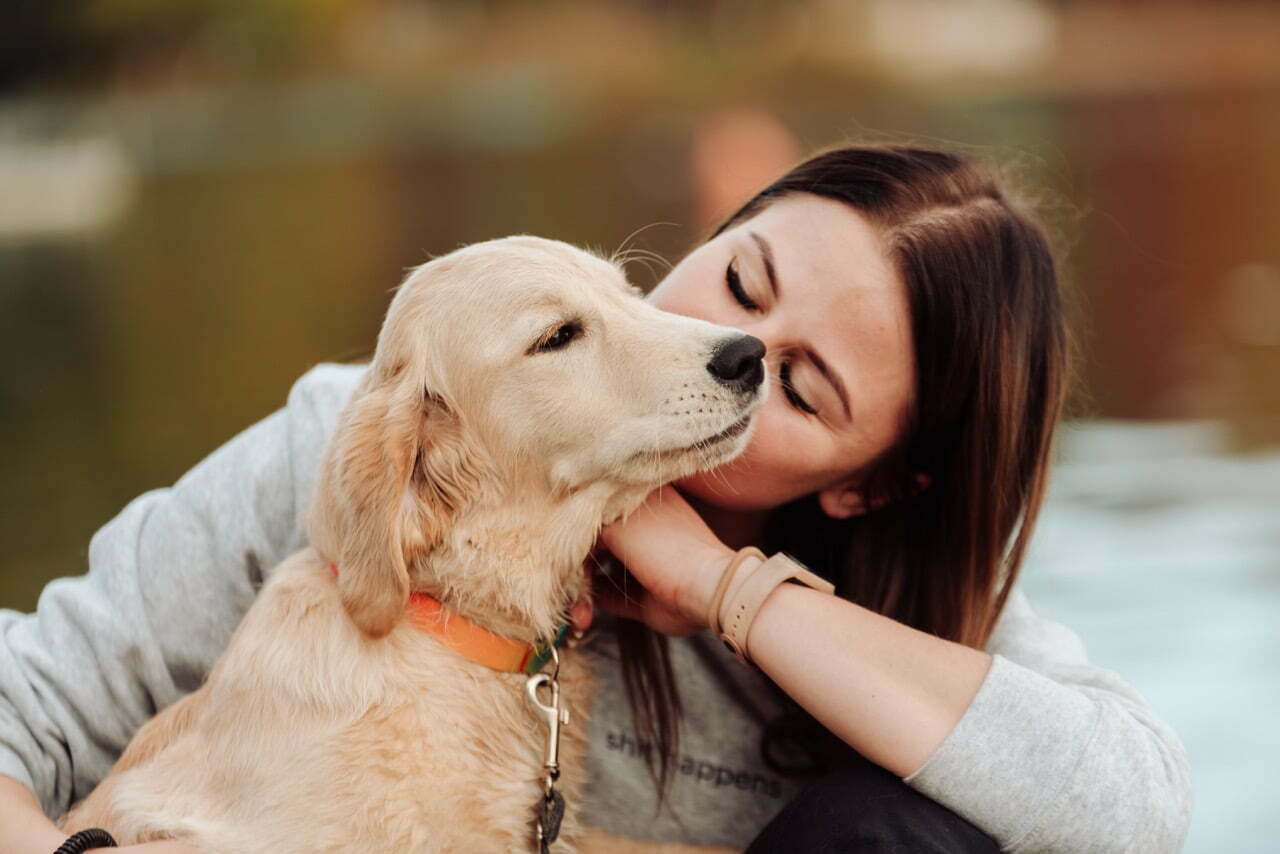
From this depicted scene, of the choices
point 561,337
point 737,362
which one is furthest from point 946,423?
point 561,337

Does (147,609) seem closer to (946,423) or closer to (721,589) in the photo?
(721,589)

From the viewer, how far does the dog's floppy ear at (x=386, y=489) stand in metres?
2.42

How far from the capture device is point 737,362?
2531 mm

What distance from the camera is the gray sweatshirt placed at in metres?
2.53

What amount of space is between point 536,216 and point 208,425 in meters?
6.66

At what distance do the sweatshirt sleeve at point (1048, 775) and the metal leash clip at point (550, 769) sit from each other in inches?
24.4

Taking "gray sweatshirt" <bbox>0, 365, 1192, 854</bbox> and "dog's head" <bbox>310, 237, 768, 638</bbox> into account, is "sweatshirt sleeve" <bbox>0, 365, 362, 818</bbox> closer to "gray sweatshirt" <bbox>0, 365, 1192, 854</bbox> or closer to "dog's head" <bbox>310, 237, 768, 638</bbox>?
"gray sweatshirt" <bbox>0, 365, 1192, 854</bbox>

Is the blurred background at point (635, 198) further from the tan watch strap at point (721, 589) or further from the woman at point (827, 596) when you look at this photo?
the tan watch strap at point (721, 589)

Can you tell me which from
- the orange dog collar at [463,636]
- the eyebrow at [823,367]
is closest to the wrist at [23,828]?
the orange dog collar at [463,636]

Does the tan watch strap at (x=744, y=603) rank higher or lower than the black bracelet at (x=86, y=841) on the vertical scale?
higher

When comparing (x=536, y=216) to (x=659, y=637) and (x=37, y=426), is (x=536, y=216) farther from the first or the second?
(x=659, y=637)

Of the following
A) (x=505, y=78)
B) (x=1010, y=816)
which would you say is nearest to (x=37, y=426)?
(x=1010, y=816)

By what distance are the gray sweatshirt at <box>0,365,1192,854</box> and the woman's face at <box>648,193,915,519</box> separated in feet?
1.46

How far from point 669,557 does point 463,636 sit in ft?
1.29
